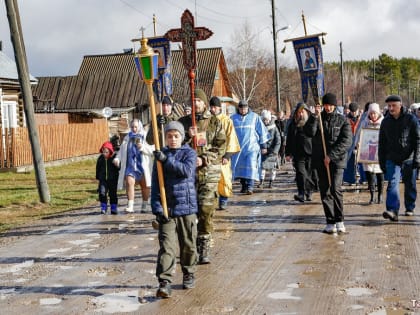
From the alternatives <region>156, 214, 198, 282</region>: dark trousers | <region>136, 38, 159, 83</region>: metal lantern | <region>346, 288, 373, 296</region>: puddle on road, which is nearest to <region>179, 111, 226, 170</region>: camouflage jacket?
<region>136, 38, 159, 83</region>: metal lantern

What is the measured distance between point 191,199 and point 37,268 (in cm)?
242

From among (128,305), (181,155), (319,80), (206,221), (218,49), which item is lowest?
(128,305)

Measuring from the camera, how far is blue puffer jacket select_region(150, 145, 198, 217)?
657 centimetres

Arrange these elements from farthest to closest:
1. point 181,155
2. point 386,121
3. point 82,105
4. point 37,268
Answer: point 82,105, point 386,121, point 37,268, point 181,155

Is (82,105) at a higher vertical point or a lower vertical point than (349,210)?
higher

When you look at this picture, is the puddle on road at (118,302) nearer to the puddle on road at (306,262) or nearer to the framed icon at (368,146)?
the puddle on road at (306,262)

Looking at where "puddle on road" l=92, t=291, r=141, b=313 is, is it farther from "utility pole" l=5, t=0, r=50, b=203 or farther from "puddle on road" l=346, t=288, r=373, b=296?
"utility pole" l=5, t=0, r=50, b=203

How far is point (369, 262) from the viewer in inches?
302

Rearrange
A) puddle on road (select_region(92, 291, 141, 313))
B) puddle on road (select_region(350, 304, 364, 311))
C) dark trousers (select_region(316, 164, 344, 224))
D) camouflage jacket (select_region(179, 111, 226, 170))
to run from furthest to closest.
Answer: dark trousers (select_region(316, 164, 344, 224))
camouflage jacket (select_region(179, 111, 226, 170))
puddle on road (select_region(92, 291, 141, 313))
puddle on road (select_region(350, 304, 364, 311))

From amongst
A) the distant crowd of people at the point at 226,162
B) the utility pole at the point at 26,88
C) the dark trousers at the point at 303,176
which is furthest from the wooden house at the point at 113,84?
the dark trousers at the point at 303,176

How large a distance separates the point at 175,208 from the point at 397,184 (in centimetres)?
494

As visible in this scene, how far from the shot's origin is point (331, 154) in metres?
9.56

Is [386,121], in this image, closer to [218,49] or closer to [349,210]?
[349,210]

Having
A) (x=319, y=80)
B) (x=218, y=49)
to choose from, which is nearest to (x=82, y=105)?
(x=218, y=49)
